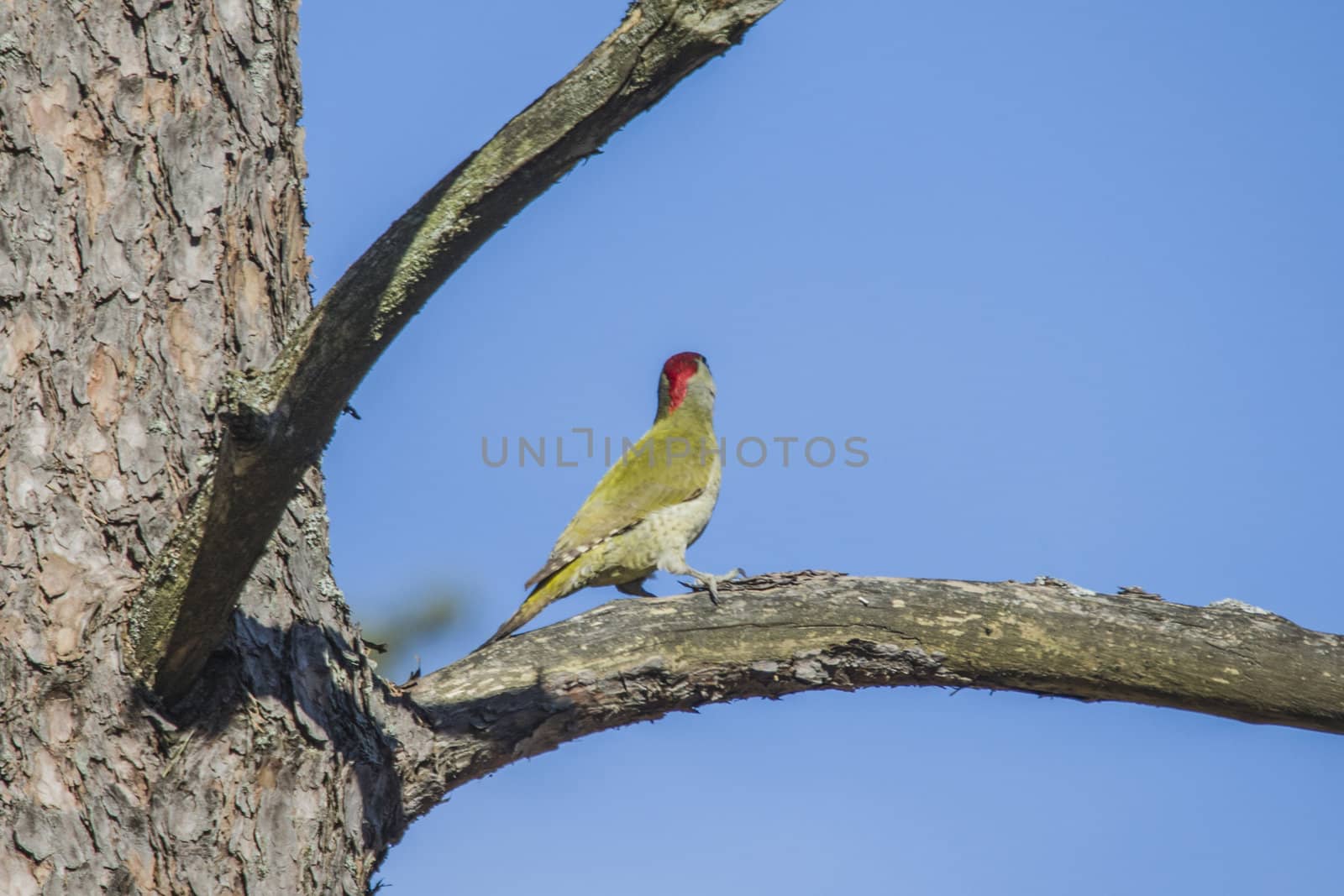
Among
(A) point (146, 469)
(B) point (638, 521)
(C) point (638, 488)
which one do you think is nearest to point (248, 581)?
(A) point (146, 469)

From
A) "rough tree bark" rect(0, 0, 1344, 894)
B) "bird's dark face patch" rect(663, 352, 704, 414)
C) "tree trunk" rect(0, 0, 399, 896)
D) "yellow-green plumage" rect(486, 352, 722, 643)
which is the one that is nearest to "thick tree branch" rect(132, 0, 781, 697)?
"rough tree bark" rect(0, 0, 1344, 894)

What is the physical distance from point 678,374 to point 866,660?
452 cm

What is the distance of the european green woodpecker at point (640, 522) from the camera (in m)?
5.75

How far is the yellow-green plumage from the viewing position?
5773mm

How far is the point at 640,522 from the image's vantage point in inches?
241

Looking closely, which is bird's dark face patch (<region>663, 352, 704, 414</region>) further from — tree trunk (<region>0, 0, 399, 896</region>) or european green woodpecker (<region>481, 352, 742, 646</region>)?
tree trunk (<region>0, 0, 399, 896</region>)

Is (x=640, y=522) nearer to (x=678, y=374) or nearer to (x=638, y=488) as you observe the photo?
(x=638, y=488)

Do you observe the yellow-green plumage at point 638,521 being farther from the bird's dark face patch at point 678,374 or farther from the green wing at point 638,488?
the bird's dark face patch at point 678,374

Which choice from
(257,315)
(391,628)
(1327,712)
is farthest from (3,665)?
(391,628)

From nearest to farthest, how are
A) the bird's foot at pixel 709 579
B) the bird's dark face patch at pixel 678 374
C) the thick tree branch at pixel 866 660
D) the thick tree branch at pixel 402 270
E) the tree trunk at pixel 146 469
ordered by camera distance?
the thick tree branch at pixel 402 270
the tree trunk at pixel 146 469
the thick tree branch at pixel 866 660
the bird's foot at pixel 709 579
the bird's dark face patch at pixel 678 374

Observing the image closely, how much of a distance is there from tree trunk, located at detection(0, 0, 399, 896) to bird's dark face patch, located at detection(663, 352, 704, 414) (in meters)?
4.46

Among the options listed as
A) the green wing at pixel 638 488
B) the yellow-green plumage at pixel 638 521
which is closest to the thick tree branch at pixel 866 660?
the yellow-green plumage at pixel 638 521

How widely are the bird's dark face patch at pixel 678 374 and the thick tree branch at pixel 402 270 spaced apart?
207 inches

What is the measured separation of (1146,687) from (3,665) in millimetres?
2664
